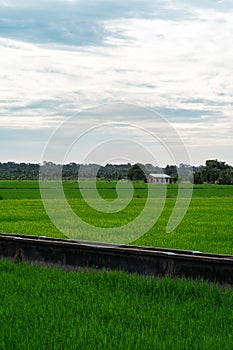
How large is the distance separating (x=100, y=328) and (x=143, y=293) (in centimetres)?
117

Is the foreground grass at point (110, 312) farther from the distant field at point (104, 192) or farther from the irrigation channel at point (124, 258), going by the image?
the distant field at point (104, 192)

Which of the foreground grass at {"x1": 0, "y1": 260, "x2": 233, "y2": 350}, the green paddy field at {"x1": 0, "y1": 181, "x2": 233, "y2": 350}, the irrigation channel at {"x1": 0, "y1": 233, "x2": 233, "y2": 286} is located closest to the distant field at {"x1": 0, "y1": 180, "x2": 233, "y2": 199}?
the irrigation channel at {"x1": 0, "y1": 233, "x2": 233, "y2": 286}

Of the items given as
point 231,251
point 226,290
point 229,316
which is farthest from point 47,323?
point 231,251

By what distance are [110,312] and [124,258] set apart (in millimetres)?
1634

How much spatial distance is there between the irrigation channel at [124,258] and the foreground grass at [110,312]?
215mm

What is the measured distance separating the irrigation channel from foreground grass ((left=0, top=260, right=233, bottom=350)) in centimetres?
22

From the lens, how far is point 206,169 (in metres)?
73.7

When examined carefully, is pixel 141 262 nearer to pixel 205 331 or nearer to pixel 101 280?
pixel 101 280

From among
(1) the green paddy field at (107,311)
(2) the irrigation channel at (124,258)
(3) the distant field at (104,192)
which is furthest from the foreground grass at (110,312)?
(3) the distant field at (104,192)

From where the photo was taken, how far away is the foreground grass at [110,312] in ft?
12.7

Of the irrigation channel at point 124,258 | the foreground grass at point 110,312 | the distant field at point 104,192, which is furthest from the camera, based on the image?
the distant field at point 104,192

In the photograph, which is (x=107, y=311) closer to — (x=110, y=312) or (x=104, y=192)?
(x=110, y=312)

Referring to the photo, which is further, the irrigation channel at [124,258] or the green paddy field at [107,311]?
the irrigation channel at [124,258]

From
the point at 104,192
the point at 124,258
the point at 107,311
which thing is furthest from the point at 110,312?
the point at 104,192
